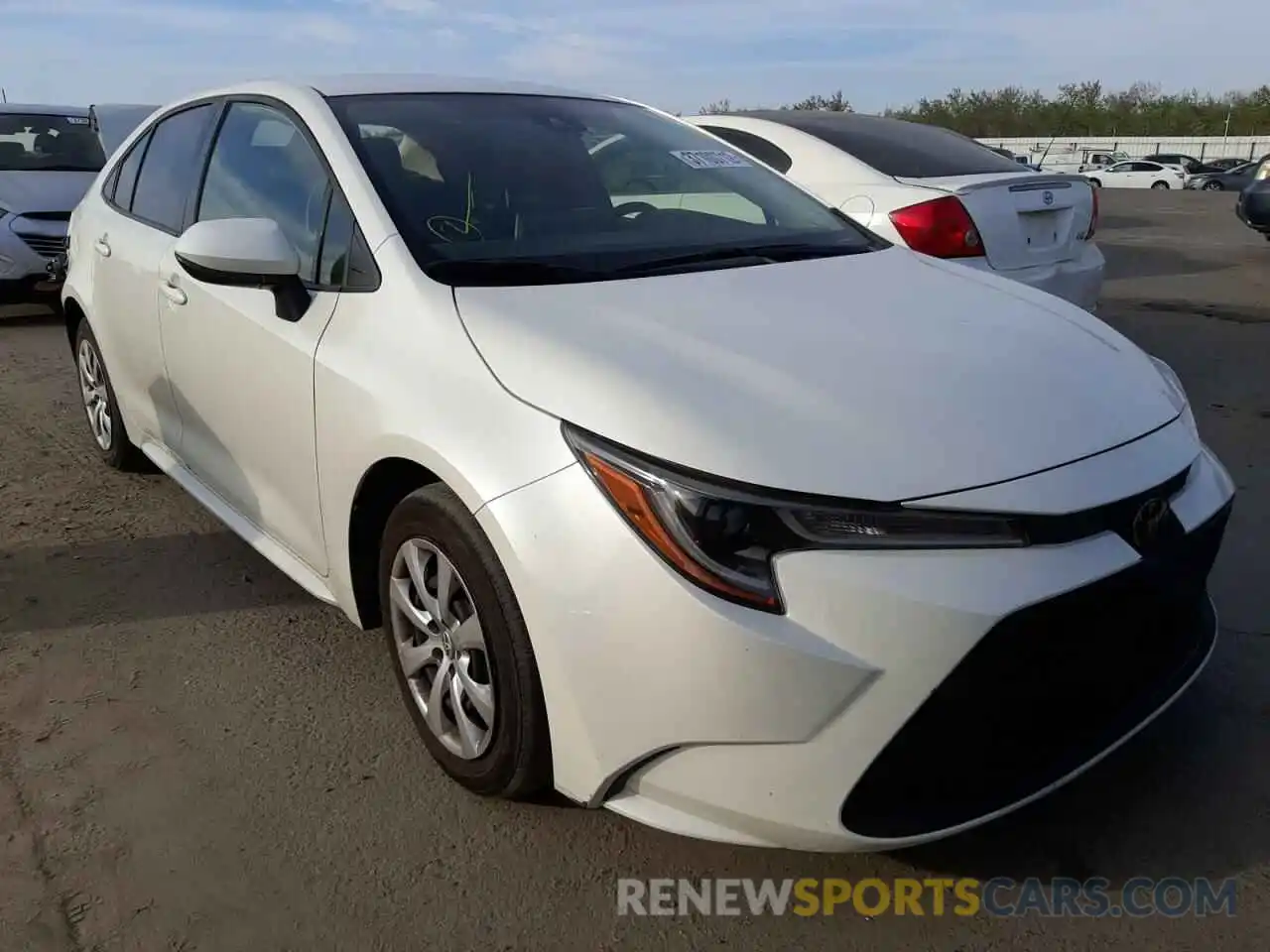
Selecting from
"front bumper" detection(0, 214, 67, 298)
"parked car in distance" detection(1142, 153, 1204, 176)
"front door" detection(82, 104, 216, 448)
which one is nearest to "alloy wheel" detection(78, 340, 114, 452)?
"front door" detection(82, 104, 216, 448)

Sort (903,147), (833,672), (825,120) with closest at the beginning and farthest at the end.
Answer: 1. (833,672)
2. (903,147)
3. (825,120)

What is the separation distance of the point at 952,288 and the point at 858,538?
1.22 meters

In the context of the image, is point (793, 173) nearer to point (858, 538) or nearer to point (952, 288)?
point (952, 288)

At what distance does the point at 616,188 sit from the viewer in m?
3.14

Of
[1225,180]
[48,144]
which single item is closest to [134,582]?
[48,144]

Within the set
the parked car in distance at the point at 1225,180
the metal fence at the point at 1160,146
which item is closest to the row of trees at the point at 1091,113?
the metal fence at the point at 1160,146

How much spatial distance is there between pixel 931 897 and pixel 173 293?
2.76m

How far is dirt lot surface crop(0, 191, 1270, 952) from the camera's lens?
6.84ft

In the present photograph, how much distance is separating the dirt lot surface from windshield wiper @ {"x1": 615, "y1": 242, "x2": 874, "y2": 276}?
4.26 ft

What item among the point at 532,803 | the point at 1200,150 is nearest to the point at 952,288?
the point at 532,803

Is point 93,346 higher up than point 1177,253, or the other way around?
point 93,346

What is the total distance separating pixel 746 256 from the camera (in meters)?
2.90

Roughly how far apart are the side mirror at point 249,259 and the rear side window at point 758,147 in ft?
11.2

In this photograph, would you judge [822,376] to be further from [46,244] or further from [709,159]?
[46,244]
